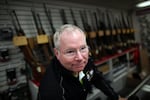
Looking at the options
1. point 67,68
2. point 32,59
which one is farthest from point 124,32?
point 67,68

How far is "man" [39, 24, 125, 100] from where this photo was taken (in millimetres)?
883

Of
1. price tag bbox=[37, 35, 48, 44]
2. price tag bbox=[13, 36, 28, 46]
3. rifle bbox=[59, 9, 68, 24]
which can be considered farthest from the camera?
rifle bbox=[59, 9, 68, 24]

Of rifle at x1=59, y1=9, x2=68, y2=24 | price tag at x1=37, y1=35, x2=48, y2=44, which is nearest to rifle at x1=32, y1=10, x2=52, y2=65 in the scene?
price tag at x1=37, y1=35, x2=48, y2=44

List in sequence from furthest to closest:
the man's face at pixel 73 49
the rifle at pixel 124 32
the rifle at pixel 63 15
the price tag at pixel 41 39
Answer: the rifle at pixel 124 32 → the rifle at pixel 63 15 → the price tag at pixel 41 39 → the man's face at pixel 73 49

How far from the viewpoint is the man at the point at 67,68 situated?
88 centimetres

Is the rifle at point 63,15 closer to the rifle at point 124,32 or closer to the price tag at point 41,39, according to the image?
the price tag at point 41,39

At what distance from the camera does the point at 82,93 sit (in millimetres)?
1114

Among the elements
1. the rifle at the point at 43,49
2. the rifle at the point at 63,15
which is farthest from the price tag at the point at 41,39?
the rifle at the point at 63,15

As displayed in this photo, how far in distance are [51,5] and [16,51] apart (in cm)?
94

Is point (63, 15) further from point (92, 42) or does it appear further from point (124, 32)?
point (124, 32)

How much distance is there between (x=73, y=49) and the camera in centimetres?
87

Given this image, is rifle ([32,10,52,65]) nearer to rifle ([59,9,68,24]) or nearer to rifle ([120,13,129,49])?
rifle ([59,9,68,24])

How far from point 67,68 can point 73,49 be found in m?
0.18

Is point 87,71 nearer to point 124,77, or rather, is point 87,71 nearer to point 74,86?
point 74,86
